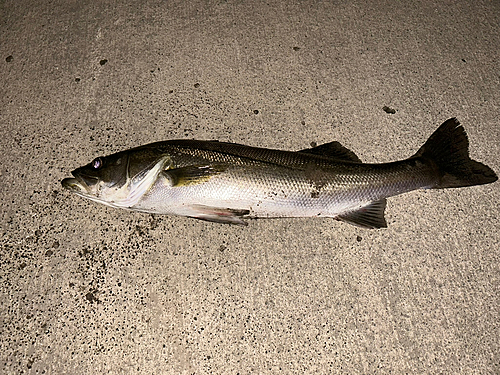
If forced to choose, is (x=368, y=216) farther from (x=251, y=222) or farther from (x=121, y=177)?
(x=121, y=177)

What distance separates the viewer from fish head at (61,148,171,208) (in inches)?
77.7

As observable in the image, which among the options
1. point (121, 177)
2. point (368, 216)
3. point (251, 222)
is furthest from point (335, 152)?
point (121, 177)

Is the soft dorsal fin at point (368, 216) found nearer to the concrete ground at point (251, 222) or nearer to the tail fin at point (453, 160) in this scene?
the concrete ground at point (251, 222)

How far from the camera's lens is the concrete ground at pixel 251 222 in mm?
2070

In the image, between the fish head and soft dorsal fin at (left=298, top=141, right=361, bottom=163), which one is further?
soft dorsal fin at (left=298, top=141, right=361, bottom=163)

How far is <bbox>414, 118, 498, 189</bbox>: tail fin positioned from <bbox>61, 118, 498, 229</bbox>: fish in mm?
159

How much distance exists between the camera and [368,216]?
2154 mm

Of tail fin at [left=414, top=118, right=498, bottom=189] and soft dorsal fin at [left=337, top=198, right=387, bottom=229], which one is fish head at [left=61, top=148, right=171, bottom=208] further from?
tail fin at [left=414, top=118, right=498, bottom=189]

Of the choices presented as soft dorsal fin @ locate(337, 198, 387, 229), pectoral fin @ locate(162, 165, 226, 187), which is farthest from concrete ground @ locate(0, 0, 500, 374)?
pectoral fin @ locate(162, 165, 226, 187)

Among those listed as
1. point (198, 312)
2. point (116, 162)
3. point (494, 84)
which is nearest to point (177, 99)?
point (116, 162)

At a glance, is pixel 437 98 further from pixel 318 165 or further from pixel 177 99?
pixel 177 99

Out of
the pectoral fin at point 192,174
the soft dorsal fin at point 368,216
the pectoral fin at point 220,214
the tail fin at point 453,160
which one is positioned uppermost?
the pectoral fin at point 192,174

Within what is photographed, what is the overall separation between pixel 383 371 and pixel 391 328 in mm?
234

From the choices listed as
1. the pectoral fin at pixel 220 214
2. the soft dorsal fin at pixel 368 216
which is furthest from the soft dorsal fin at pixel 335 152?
the pectoral fin at pixel 220 214
